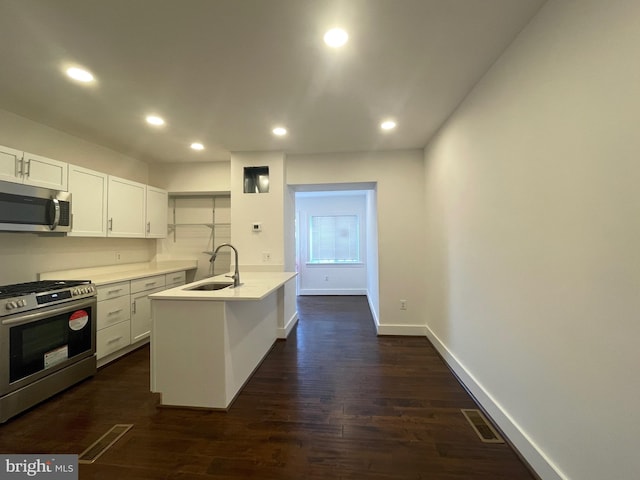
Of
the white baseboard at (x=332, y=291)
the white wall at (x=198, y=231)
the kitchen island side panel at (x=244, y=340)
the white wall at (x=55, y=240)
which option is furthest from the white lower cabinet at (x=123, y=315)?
the white baseboard at (x=332, y=291)

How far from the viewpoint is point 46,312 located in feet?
7.10

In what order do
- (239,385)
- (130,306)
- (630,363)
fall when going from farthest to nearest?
(130,306), (239,385), (630,363)

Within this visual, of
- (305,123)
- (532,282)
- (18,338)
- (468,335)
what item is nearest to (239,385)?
(18,338)

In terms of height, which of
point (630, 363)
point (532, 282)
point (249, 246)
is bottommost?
point (630, 363)

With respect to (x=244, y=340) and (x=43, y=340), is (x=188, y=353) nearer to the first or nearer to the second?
(x=244, y=340)

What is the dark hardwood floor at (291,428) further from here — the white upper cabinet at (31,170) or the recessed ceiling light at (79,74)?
the recessed ceiling light at (79,74)

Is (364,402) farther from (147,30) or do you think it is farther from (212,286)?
(147,30)

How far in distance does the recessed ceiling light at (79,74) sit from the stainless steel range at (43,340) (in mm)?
1713

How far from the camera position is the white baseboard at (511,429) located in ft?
4.55

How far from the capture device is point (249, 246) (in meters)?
3.64

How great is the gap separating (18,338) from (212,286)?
1.42 meters

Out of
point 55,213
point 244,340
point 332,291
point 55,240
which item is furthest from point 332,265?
point 55,213

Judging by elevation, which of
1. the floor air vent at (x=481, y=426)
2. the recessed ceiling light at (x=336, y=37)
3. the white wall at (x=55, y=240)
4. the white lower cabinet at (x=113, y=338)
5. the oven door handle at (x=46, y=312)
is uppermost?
the recessed ceiling light at (x=336, y=37)

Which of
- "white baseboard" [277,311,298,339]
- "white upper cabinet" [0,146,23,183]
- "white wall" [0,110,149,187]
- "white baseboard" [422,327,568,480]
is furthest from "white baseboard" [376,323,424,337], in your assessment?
"white wall" [0,110,149,187]
